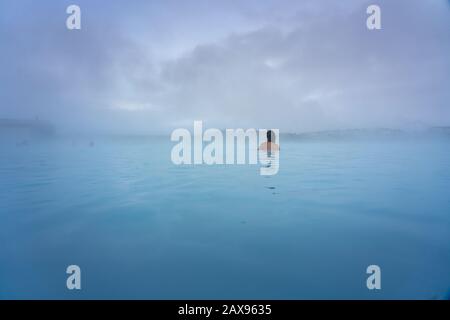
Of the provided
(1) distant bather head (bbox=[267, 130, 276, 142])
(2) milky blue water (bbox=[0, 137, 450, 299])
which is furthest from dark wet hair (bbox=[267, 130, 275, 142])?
(2) milky blue water (bbox=[0, 137, 450, 299])

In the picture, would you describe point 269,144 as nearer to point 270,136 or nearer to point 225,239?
point 270,136

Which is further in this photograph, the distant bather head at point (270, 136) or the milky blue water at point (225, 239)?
the distant bather head at point (270, 136)

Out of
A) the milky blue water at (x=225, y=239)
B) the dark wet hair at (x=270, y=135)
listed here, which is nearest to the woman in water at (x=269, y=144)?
the dark wet hair at (x=270, y=135)

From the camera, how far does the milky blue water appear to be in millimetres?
3090

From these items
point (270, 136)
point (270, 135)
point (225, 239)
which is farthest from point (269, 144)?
point (225, 239)

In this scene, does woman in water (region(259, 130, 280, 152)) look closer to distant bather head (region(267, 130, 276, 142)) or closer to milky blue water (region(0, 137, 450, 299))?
distant bather head (region(267, 130, 276, 142))

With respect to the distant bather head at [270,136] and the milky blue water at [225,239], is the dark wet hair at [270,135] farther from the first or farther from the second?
the milky blue water at [225,239]

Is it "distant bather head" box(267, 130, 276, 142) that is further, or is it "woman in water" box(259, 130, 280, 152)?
"woman in water" box(259, 130, 280, 152)

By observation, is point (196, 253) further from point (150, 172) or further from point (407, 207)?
point (150, 172)

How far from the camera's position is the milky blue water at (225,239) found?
3090 millimetres

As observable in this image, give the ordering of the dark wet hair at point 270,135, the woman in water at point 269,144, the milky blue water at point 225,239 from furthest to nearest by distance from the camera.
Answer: the woman in water at point 269,144
the dark wet hair at point 270,135
the milky blue water at point 225,239

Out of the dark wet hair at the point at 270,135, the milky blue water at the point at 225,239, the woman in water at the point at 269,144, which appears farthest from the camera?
the woman in water at the point at 269,144

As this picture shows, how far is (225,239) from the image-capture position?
3900 millimetres
